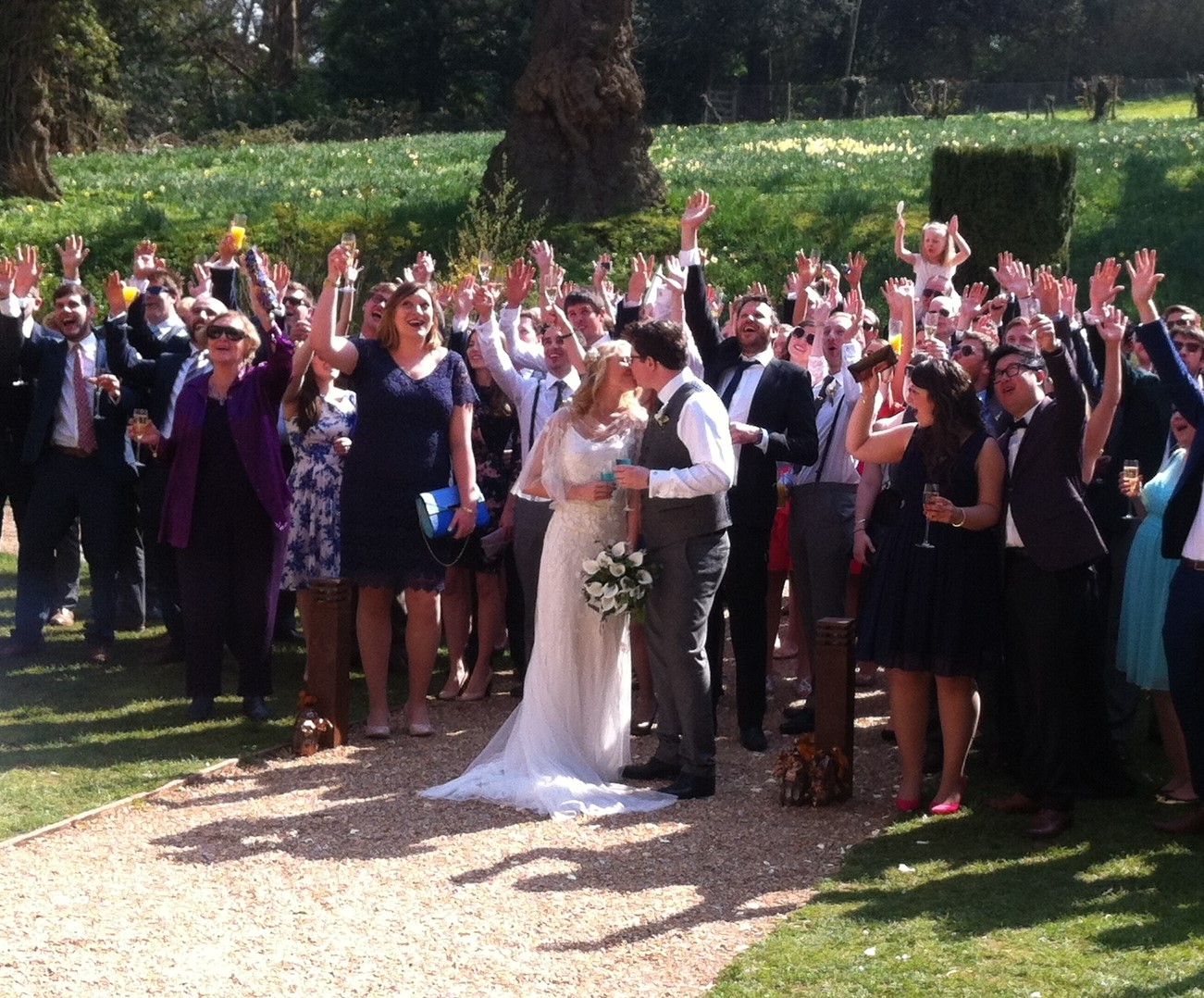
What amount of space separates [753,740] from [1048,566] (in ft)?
6.56

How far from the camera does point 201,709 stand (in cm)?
879

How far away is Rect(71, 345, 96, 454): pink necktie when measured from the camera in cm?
986

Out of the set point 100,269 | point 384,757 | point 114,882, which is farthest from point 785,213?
point 114,882

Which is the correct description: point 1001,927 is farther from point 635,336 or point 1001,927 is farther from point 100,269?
point 100,269

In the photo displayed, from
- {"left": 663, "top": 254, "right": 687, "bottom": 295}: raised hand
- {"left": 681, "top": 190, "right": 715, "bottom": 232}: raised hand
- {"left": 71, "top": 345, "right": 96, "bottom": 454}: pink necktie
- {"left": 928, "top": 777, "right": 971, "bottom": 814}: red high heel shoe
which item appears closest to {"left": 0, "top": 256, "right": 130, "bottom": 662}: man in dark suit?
{"left": 71, "top": 345, "right": 96, "bottom": 454}: pink necktie

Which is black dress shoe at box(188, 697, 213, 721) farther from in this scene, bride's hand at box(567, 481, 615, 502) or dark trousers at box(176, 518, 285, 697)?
bride's hand at box(567, 481, 615, 502)

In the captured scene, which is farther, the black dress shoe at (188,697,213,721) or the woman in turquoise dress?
the black dress shoe at (188,697,213,721)

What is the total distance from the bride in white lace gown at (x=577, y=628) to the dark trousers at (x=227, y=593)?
1.72 meters

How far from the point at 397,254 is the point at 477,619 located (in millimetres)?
15575

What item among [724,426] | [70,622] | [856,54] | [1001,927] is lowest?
[1001,927]

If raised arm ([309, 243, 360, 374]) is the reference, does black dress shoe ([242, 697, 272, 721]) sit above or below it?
below

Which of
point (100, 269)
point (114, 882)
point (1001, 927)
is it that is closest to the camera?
point (1001, 927)

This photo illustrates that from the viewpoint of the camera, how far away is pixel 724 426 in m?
7.27

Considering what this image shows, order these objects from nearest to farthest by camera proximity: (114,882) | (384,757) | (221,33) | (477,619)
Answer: (114,882) → (384,757) → (477,619) → (221,33)
